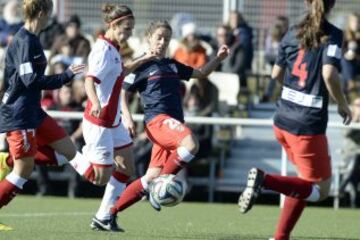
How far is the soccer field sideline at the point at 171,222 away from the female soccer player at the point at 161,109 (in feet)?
1.76

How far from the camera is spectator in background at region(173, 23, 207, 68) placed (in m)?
18.3

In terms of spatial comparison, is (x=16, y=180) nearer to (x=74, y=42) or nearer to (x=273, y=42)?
(x=74, y=42)

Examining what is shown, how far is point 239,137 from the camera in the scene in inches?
713

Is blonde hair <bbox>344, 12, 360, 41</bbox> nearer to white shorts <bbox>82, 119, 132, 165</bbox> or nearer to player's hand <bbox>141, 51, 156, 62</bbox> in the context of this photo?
player's hand <bbox>141, 51, 156, 62</bbox>

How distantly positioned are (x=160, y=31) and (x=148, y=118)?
2.65 ft

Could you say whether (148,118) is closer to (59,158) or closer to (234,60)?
(59,158)

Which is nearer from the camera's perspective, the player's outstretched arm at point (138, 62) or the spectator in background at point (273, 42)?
Answer: the player's outstretched arm at point (138, 62)

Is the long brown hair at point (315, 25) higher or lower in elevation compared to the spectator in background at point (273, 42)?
higher

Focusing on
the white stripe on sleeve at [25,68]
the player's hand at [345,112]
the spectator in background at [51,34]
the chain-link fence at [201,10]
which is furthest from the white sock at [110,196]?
the chain-link fence at [201,10]

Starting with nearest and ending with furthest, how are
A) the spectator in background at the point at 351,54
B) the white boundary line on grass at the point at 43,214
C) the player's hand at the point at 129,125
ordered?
the player's hand at the point at 129,125 < the white boundary line on grass at the point at 43,214 < the spectator in background at the point at 351,54

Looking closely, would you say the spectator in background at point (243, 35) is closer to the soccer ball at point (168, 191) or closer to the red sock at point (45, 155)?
the red sock at point (45, 155)

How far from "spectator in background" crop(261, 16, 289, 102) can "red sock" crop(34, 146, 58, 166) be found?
823 cm

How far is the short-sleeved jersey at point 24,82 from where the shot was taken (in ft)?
33.4

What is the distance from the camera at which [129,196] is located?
1091cm
